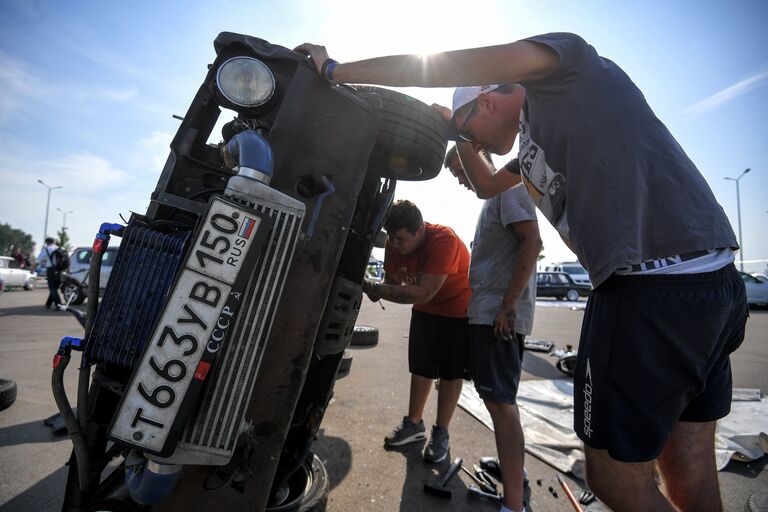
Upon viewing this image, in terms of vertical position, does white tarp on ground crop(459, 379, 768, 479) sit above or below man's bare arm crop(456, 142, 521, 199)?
below

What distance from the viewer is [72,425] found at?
3.81 feet

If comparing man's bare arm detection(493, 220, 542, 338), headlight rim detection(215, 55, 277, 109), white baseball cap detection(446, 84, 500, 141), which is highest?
white baseball cap detection(446, 84, 500, 141)

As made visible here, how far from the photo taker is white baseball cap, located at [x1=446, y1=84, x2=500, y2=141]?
1487mm

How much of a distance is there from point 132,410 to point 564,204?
1.34m

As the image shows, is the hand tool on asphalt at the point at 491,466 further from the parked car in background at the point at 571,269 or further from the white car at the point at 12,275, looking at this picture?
the parked car in background at the point at 571,269

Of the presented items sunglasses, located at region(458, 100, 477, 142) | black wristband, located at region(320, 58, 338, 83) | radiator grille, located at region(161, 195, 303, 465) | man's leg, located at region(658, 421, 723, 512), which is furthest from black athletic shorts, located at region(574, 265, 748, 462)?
black wristband, located at region(320, 58, 338, 83)

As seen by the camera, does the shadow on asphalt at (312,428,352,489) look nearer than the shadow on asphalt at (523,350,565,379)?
Yes

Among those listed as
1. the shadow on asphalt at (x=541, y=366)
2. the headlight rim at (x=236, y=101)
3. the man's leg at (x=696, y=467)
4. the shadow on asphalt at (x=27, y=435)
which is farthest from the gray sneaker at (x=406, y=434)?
the shadow on asphalt at (x=541, y=366)

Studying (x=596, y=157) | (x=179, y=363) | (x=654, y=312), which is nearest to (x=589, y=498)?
(x=654, y=312)

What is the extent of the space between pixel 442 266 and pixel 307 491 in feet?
5.22

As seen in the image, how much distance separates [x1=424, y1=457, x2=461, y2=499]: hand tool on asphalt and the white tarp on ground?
623 millimetres

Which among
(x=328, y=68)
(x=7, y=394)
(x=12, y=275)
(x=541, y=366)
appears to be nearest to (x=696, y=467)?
(x=328, y=68)

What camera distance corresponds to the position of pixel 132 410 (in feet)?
3.11

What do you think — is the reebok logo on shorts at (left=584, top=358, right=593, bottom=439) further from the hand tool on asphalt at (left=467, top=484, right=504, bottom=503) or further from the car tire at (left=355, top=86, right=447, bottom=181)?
the hand tool on asphalt at (left=467, top=484, right=504, bottom=503)
